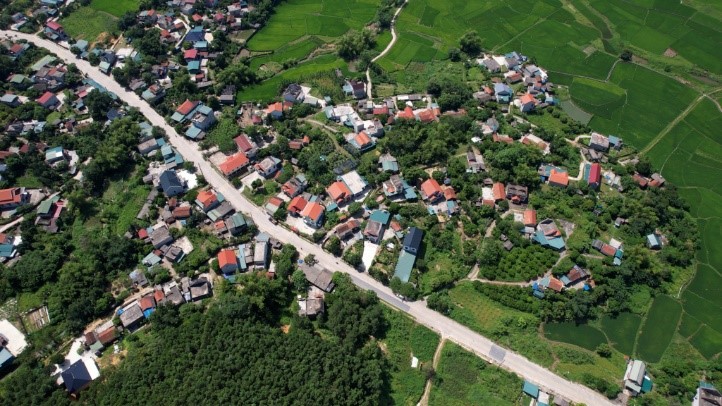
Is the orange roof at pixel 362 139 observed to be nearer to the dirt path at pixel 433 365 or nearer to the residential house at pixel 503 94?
A: the residential house at pixel 503 94

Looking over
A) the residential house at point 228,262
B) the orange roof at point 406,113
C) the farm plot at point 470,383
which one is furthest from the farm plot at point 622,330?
the residential house at point 228,262

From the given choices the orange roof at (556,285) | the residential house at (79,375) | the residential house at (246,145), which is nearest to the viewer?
the residential house at (79,375)

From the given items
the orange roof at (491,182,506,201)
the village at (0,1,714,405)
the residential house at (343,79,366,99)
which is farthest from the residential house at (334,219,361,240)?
the residential house at (343,79,366,99)

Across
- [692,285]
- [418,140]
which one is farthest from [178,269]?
[692,285]

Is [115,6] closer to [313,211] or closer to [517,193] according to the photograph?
[313,211]

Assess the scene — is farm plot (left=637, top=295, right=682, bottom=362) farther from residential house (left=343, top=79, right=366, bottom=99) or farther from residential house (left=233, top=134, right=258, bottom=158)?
residential house (left=233, top=134, right=258, bottom=158)
